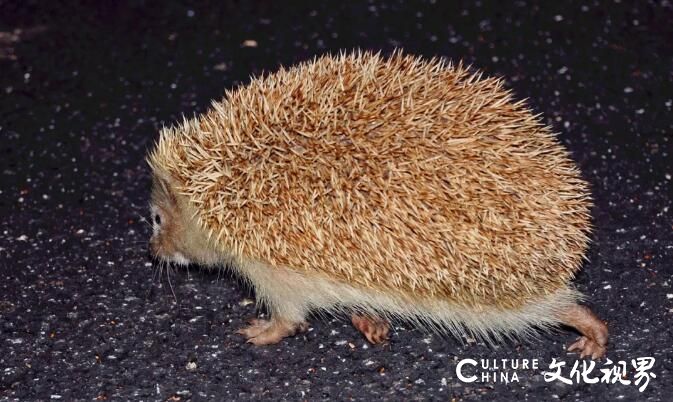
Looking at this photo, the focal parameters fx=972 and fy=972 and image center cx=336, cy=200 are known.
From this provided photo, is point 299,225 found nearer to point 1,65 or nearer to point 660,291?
point 660,291

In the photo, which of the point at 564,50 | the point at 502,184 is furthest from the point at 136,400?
the point at 564,50

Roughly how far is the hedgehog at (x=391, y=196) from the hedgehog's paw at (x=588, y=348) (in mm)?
14

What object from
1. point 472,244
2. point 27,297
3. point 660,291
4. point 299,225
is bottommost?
point 660,291

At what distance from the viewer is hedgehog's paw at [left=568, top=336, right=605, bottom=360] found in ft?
11.8

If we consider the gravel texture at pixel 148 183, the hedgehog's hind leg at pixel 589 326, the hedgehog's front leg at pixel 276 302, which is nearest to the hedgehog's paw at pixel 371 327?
the gravel texture at pixel 148 183

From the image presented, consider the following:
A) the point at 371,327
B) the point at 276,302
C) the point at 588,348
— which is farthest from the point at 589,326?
the point at 276,302

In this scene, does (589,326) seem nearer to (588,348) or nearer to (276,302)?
(588,348)

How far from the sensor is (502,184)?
3182 millimetres

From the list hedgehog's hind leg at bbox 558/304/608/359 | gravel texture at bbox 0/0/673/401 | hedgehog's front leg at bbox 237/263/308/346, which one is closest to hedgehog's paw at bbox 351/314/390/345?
gravel texture at bbox 0/0/673/401

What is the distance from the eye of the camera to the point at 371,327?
372cm

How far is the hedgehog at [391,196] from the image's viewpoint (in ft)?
10.4

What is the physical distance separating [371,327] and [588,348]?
2.66 ft

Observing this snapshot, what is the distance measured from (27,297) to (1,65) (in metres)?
2.05

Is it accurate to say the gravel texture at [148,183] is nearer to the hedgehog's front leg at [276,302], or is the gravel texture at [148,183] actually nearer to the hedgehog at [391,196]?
the hedgehog's front leg at [276,302]
